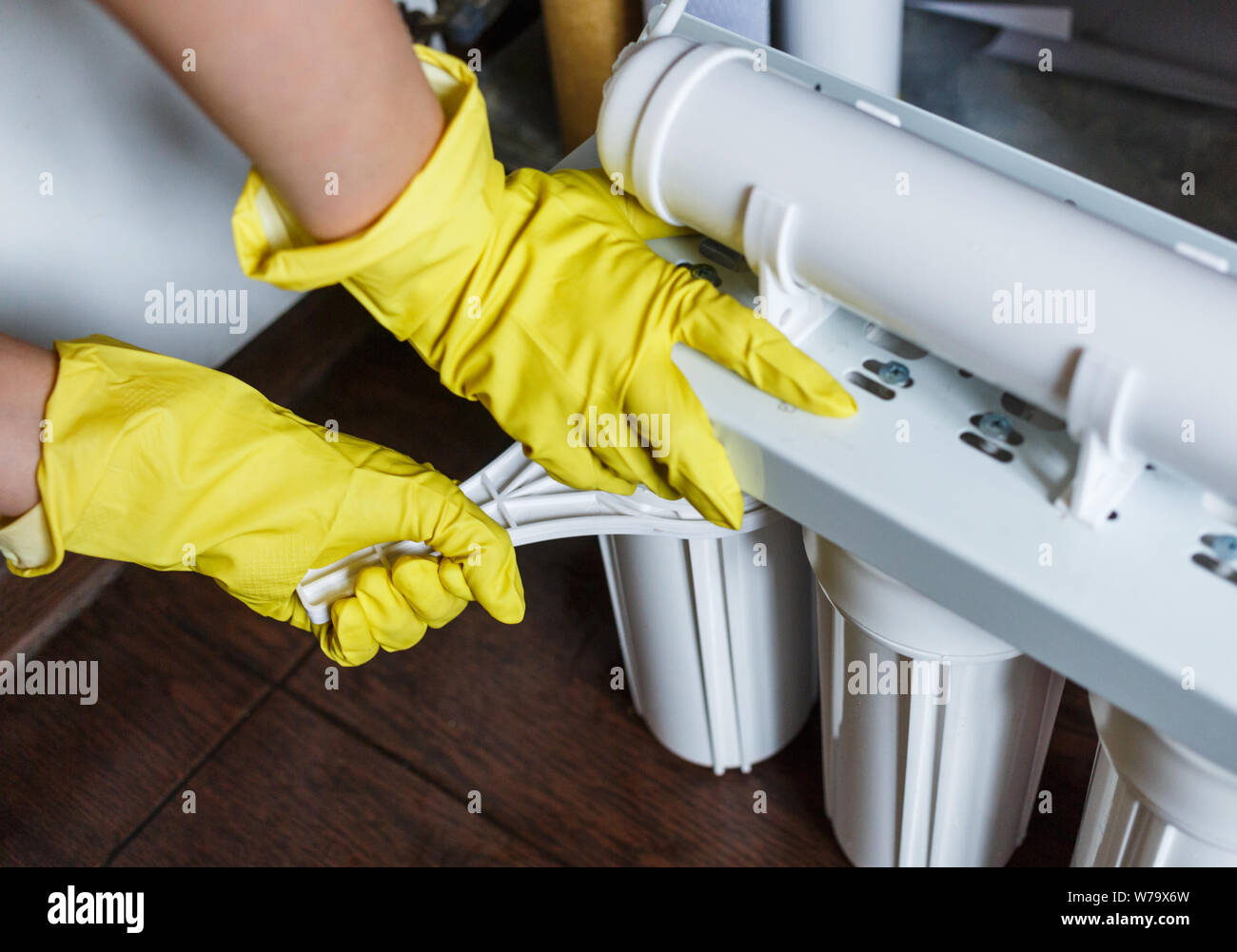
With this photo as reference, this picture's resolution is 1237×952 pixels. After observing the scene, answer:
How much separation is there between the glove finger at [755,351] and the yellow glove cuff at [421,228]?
128 mm

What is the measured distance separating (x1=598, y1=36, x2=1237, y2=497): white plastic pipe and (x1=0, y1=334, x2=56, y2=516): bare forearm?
Answer: 0.37 m

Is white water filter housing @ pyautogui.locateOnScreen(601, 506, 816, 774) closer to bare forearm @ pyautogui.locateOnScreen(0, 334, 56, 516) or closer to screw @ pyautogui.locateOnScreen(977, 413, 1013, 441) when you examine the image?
screw @ pyautogui.locateOnScreen(977, 413, 1013, 441)

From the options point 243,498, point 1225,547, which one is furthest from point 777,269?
point 243,498

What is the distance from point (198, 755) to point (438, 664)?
254mm

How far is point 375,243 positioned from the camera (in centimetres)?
58

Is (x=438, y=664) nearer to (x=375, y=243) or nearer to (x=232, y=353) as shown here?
(x=232, y=353)

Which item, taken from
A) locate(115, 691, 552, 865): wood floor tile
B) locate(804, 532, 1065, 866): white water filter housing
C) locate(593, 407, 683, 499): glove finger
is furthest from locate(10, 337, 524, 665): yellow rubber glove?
locate(115, 691, 552, 865): wood floor tile

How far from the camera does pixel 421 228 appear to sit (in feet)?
1.94

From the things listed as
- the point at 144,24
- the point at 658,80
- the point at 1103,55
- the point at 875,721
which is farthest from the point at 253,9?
the point at 1103,55

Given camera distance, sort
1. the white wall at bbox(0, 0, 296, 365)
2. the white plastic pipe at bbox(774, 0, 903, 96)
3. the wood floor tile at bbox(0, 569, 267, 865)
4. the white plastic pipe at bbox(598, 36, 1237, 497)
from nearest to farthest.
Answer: the white plastic pipe at bbox(598, 36, 1237, 497)
the white plastic pipe at bbox(774, 0, 903, 96)
the white wall at bbox(0, 0, 296, 365)
the wood floor tile at bbox(0, 569, 267, 865)

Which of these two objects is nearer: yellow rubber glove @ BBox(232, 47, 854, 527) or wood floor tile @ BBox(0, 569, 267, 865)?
yellow rubber glove @ BBox(232, 47, 854, 527)

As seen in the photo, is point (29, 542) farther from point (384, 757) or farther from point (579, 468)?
point (384, 757)

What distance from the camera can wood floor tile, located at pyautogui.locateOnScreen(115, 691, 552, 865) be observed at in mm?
1064

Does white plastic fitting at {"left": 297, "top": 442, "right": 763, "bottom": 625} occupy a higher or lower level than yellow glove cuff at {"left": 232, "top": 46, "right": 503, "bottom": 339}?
lower
